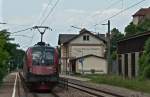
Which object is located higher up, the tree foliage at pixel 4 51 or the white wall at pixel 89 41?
the white wall at pixel 89 41

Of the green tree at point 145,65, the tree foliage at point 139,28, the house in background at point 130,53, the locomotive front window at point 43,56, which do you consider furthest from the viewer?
the tree foliage at point 139,28

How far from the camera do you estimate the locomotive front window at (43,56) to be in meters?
37.3

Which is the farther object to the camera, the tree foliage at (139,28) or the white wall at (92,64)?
the tree foliage at (139,28)

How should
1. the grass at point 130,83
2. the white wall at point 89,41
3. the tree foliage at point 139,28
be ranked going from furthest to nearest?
1. the white wall at point 89,41
2. the tree foliage at point 139,28
3. the grass at point 130,83

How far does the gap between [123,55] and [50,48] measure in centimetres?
3569

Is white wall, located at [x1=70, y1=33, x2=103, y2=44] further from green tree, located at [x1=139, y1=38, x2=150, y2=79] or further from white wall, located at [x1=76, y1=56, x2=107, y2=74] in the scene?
green tree, located at [x1=139, y1=38, x2=150, y2=79]

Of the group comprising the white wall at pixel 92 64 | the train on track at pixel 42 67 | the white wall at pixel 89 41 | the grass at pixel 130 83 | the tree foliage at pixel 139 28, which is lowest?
the grass at pixel 130 83

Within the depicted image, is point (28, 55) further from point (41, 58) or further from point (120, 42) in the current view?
point (120, 42)

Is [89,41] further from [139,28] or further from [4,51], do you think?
[4,51]

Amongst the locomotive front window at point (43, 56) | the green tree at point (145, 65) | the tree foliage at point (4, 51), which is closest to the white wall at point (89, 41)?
the tree foliage at point (4, 51)

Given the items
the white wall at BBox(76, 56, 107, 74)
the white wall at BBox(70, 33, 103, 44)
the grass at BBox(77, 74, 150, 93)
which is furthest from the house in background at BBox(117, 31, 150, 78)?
the white wall at BBox(70, 33, 103, 44)

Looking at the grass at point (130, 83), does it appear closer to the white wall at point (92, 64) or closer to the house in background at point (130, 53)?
the house in background at point (130, 53)

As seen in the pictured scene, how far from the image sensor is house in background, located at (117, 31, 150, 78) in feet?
209

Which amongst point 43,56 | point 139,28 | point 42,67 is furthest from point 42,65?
point 139,28
